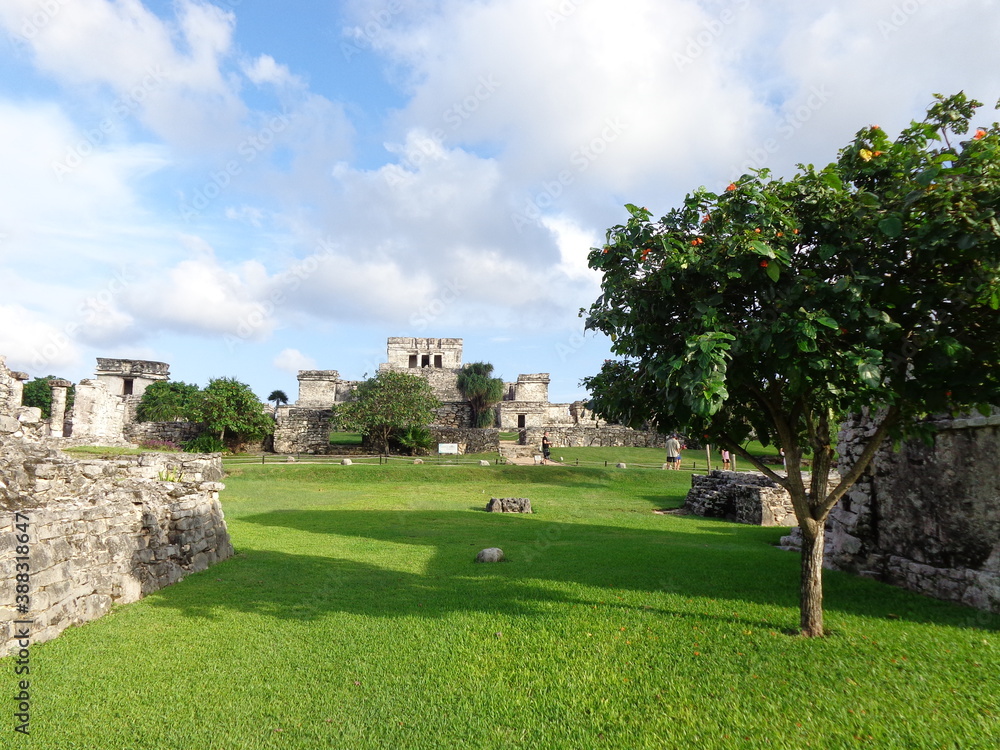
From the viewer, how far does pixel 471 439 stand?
3631 centimetres

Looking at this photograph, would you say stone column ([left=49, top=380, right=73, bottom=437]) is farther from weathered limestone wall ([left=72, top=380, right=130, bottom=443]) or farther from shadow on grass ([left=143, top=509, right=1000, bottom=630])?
shadow on grass ([left=143, top=509, right=1000, bottom=630])

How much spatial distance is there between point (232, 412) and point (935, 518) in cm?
3103

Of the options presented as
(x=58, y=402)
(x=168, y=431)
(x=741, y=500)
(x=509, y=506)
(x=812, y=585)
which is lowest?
(x=509, y=506)

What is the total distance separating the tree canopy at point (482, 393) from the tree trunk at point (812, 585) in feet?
133

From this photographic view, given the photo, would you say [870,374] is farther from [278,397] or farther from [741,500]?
[278,397]

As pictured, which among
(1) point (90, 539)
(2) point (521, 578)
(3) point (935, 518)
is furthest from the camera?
(2) point (521, 578)

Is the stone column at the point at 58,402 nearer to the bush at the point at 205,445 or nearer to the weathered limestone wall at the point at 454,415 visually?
the bush at the point at 205,445

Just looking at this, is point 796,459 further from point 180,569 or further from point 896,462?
point 180,569

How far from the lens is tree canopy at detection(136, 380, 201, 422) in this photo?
32.4 m

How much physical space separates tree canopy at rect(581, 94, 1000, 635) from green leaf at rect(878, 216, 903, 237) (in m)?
0.01

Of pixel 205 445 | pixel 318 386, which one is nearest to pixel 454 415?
pixel 318 386

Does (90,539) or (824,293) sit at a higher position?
(824,293)

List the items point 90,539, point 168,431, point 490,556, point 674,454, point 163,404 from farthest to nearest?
point 163,404, point 168,431, point 674,454, point 490,556, point 90,539

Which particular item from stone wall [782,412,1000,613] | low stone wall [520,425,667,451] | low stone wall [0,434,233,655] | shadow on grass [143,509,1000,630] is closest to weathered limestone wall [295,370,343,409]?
low stone wall [520,425,667,451]
